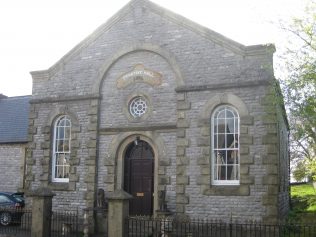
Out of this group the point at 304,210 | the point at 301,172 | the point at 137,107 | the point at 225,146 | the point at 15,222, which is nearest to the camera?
the point at 225,146

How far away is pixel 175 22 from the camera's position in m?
16.0

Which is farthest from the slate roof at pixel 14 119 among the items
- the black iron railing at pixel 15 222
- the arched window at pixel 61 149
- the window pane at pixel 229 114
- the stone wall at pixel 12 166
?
the window pane at pixel 229 114

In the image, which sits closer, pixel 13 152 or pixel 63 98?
pixel 63 98

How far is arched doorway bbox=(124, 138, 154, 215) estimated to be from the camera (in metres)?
15.7

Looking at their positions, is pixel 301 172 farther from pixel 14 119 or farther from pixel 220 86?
pixel 14 119

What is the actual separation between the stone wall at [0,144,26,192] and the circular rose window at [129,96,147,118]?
35.4 ft

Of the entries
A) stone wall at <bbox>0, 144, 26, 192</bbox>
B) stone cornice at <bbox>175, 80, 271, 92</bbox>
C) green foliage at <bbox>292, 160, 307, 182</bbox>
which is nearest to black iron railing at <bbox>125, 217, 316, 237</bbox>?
green foliage at <bbox>292, 160, 307, 182</bbox>

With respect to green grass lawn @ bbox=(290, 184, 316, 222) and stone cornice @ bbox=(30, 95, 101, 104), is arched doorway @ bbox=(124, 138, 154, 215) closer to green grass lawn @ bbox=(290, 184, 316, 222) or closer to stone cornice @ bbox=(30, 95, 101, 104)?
stone cornice @ bbox=(30, 95, 101, 104)

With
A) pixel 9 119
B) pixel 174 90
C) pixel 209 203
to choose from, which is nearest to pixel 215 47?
pixel 174 90

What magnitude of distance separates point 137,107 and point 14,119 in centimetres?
1347

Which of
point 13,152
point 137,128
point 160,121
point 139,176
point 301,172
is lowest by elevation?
point 139,176

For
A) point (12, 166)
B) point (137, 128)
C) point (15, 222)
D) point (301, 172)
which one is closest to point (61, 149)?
point (137, 128)

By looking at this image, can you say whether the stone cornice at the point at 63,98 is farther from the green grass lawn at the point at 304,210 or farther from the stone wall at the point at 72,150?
the green grass lawn at the point at 304,210

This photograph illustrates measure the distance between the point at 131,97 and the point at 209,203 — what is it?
4984mm
